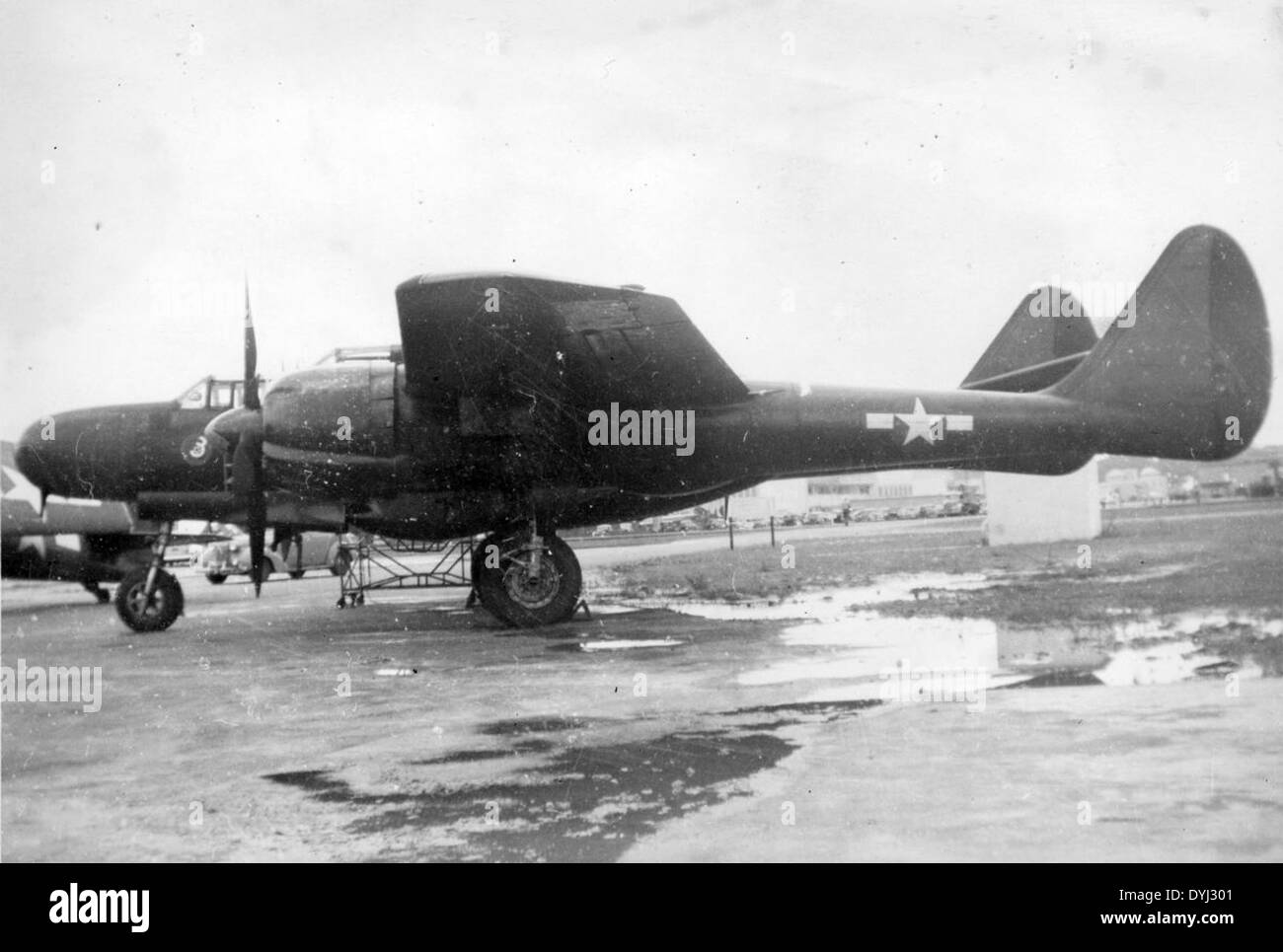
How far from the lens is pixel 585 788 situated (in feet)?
14.5

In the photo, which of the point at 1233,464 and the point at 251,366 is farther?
the point at 1233,464

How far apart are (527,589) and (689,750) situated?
4.97 meters

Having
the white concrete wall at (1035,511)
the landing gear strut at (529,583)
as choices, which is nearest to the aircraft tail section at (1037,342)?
the white concrete wall at (1035,511)

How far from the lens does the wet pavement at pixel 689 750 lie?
3.97 meters

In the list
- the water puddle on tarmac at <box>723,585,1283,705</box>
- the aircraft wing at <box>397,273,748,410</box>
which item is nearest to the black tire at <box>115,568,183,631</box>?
the aircraft wing at <box>397,273,748,410</box>

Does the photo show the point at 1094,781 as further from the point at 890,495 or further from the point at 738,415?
the point at 890,495

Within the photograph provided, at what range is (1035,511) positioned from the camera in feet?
51.9

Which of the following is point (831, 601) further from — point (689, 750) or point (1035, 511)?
point (1035, 511)

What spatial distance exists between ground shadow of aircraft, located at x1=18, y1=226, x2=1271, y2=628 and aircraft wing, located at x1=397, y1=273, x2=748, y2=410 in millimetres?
20

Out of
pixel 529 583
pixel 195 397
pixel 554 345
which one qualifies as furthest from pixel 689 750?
pixel 195 397

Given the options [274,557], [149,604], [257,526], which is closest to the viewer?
[257,526]

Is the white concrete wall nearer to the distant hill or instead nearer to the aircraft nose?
the distant hill
